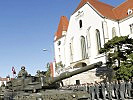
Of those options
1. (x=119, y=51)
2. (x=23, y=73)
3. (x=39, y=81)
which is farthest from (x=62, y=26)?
(x=39, y=81)

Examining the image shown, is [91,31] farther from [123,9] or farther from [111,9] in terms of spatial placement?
[111,9]

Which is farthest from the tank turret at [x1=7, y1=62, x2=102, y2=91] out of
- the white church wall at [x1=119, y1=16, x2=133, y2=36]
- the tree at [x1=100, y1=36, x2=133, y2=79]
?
the white church wall at [x1=119, y1=16, x2=133, y2=36]

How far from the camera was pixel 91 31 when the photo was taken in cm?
5103

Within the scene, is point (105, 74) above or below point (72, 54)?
below

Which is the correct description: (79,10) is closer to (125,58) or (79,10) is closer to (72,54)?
(72,54)

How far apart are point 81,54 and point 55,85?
40.0 meters

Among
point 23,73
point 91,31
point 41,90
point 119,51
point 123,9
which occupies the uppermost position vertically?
point 123,9

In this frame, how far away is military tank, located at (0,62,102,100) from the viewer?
39.6ft

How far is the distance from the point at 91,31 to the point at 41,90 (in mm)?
38339

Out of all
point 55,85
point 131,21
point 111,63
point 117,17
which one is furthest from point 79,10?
point 55,85

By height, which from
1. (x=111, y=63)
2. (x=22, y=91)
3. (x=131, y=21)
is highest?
(x=131, y=21)

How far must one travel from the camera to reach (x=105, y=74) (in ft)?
140

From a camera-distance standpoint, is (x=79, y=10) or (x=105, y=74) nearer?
(x=105, y=74)

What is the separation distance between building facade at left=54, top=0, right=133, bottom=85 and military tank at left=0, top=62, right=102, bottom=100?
31545mm
